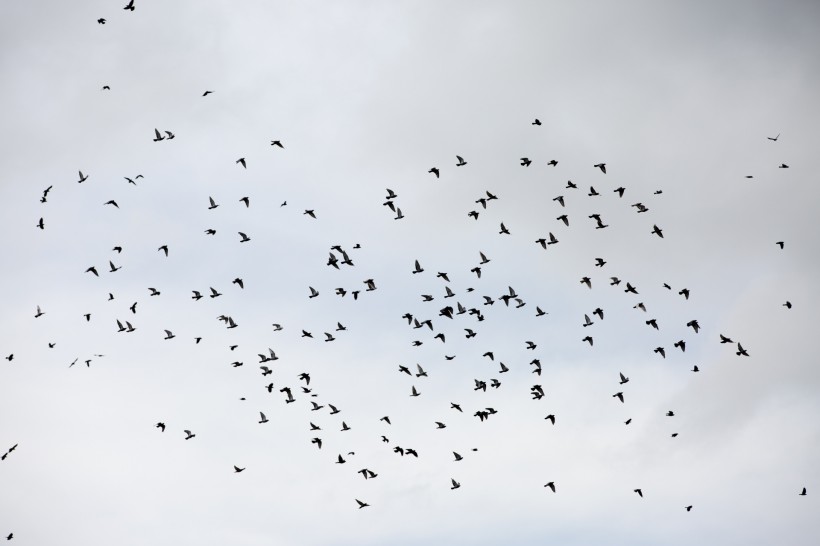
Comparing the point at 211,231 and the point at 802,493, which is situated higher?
the point at 211,231

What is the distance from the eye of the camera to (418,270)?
109 meters

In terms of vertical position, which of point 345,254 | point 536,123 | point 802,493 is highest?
point 536,123

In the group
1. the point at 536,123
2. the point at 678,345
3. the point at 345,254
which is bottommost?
the point at 678,345

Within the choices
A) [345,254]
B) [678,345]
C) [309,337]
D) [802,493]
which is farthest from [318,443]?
[802,493]

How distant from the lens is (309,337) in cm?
11619

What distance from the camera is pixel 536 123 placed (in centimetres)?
10500

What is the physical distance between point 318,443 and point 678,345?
35728 mm

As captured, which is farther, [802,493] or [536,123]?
[802,493]

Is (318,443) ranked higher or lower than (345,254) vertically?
lower

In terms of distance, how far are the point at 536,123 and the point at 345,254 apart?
21.0 meters

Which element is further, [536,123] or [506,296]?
[506,296]

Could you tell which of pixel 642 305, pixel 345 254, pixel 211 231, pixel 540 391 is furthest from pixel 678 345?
pixel 211 231

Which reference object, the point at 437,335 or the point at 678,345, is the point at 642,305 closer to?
the point at 678,345

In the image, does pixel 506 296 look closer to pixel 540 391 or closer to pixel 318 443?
pixel 540 391
